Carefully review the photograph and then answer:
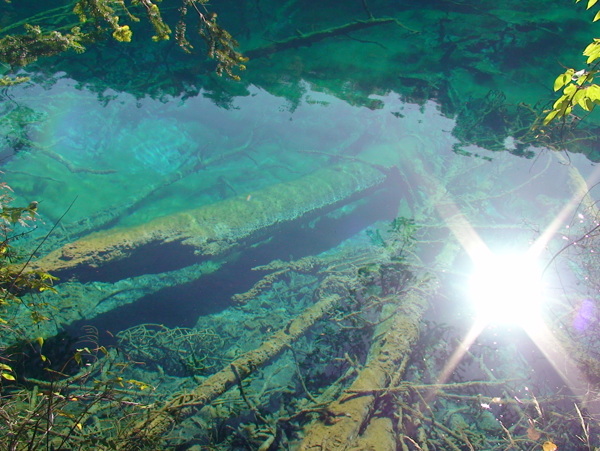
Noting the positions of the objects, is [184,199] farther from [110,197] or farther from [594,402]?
[594,402]

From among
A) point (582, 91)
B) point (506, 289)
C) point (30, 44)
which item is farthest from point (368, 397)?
point (30, 44)

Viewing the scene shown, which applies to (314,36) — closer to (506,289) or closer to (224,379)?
(224,379)

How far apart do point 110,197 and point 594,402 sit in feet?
51.7

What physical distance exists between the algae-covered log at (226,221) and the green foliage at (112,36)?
2.87 metres

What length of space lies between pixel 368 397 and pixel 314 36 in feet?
19.5

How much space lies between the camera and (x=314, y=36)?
5273mm

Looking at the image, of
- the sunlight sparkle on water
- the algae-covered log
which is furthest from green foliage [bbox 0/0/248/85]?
the sunlight sparkle on water

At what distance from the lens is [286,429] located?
3.57 meters

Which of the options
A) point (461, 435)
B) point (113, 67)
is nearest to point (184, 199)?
point (113, 67)

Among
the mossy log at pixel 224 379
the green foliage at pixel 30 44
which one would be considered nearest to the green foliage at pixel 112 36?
the green foliage at pixel 30 44

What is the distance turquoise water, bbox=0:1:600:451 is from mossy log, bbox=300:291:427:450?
24mm

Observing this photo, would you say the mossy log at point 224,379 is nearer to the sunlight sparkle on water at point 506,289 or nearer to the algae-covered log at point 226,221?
the algae-covered log at point 226,221

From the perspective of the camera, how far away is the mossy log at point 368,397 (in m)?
2.91

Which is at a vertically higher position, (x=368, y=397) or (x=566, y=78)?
(x=566, y=78)
